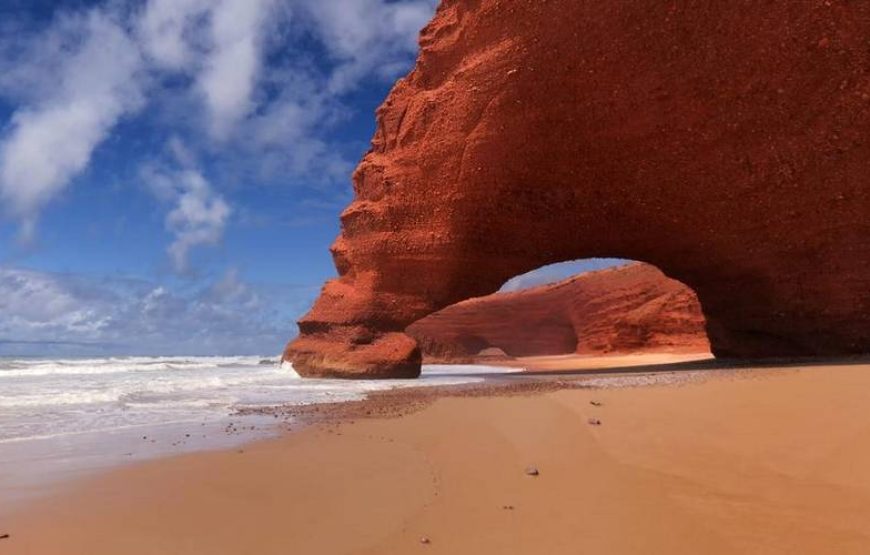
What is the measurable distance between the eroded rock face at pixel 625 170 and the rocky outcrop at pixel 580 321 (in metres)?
12.9

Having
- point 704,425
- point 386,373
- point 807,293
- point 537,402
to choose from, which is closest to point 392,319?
point 386,373

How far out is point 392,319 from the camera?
16.9 m

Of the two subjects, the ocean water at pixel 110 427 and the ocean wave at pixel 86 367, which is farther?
the ocean wave at pixel 86 367

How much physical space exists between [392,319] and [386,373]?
1.69 m

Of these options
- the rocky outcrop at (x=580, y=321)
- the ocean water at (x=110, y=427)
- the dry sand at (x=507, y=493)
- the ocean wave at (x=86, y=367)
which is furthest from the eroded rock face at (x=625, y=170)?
the rocky outcrop at (x=580, y=321)

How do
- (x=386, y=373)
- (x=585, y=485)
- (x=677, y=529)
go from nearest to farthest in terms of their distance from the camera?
(x=677, y=529) < (x=585, y=485) < (x=386, y=373)

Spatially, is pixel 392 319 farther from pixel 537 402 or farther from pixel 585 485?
pixel 585 485

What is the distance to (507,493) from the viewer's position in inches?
125

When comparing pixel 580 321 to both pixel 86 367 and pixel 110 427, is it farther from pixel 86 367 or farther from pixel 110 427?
pixel 110 427

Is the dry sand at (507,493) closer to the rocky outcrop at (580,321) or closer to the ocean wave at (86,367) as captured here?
the ocean wave at (86,367)


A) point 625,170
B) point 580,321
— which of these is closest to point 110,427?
point 625,170

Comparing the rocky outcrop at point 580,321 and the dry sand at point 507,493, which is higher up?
the rocky outcrop at point 580,321

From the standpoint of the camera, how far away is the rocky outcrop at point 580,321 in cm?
3061

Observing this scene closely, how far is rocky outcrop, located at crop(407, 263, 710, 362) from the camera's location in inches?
1205
